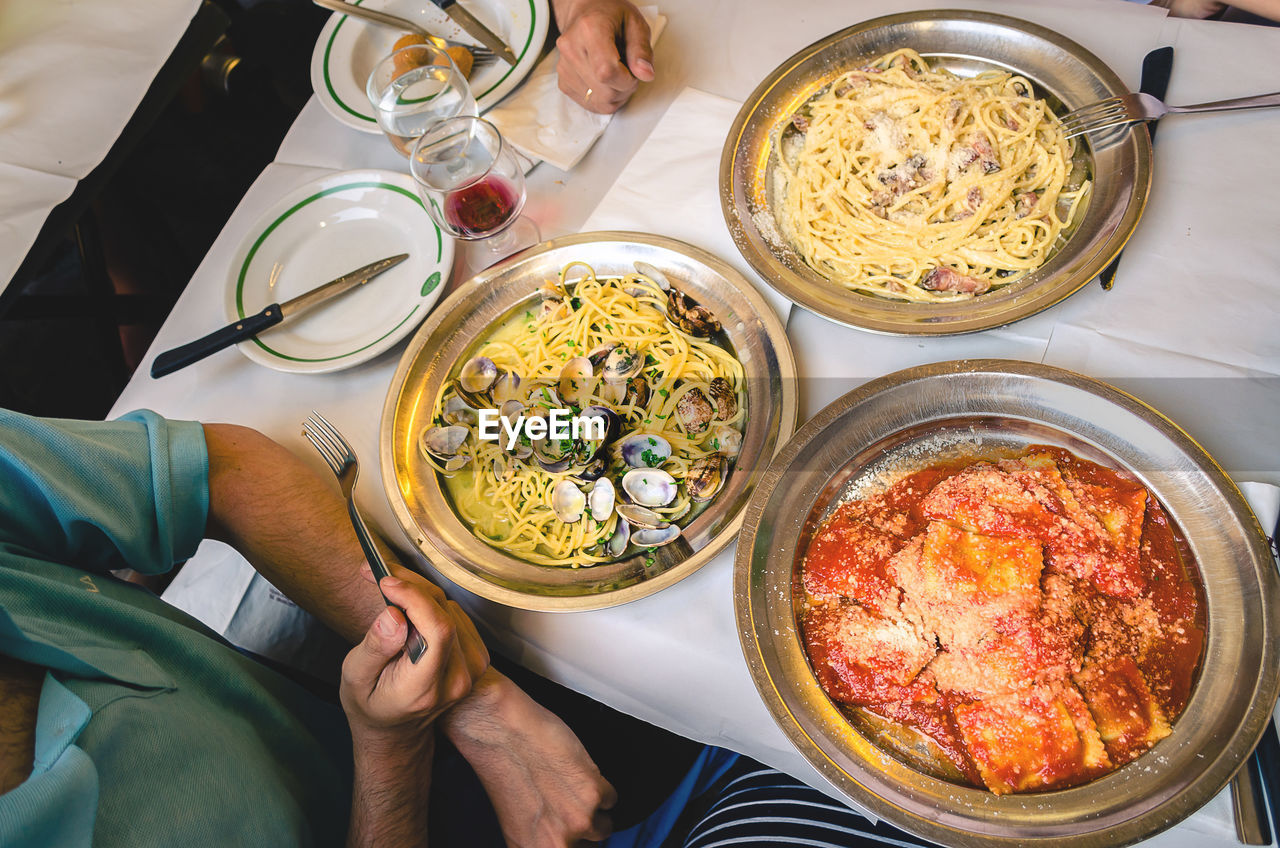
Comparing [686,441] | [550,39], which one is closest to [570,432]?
[686,441]

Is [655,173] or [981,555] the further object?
[655,173]

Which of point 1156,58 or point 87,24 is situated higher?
point 1156,58

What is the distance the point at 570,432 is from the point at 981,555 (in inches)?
32.1

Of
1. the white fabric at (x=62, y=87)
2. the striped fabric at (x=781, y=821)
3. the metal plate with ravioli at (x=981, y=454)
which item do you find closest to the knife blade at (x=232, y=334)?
the white fabric at (x=62, y=87)

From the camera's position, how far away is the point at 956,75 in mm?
1809

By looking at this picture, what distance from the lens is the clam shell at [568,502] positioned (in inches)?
59.5

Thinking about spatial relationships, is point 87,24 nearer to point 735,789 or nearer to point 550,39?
point 550,39

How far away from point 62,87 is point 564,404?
2427 millimetres

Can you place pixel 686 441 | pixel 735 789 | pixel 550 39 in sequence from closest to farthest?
pixel 686 441, pixel 735 789, pixel 550 39

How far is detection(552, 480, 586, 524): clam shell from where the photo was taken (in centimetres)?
151

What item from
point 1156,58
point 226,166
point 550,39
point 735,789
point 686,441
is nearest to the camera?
point 686,441

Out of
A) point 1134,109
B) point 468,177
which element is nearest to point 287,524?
point 468,177

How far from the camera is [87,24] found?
8.88 feet

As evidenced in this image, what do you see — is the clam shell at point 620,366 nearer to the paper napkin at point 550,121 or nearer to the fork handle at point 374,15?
the paper napkin at point 550,121
